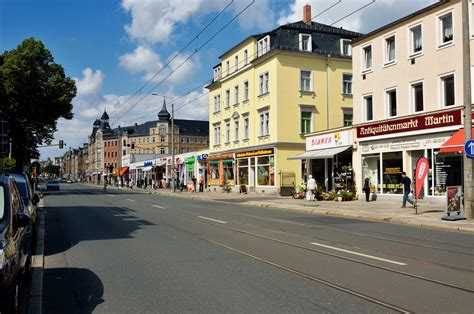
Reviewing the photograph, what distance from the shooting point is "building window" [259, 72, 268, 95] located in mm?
41062

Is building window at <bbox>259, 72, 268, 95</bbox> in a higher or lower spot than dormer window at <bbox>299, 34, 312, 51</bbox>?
lower

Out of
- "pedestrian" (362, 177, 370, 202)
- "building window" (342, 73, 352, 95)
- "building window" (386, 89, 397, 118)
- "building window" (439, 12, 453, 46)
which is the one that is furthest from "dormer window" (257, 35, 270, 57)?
"building window" (439, 12, 453, 46)

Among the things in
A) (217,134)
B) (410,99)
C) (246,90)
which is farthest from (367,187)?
(217,134)

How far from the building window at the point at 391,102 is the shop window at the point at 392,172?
2383 millimetres

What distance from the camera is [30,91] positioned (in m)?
43.8

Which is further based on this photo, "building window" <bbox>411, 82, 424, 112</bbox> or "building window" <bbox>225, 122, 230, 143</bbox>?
"building window" <bbox>225, 122, 230, 143</bbox>

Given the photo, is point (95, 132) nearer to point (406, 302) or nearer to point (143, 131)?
point (143, 131)

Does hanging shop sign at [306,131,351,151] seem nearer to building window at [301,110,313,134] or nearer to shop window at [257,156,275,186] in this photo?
building window at [301,110,313,134]

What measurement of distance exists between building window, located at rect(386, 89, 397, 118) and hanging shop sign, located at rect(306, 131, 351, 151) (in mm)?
3635

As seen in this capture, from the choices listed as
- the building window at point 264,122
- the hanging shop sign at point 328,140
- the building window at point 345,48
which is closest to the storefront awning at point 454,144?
the hanging shop sign at point 328,140

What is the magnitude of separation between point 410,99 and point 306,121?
15.2m

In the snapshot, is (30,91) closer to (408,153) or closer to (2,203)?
(408,153)

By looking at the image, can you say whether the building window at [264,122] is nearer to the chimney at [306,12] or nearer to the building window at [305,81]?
the building window at [305,81]

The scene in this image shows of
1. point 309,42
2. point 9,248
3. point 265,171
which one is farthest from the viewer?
point 309,42
